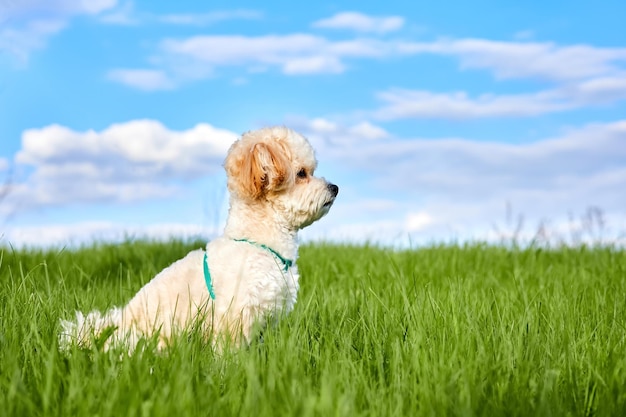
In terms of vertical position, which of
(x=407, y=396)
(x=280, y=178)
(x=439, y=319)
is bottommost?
(x=407, y=396)

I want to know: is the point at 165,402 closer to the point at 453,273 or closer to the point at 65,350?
Result: the point at 65,350

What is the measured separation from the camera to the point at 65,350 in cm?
429

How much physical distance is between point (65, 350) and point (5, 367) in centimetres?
44

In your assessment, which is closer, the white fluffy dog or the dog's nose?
the white fluffy dog

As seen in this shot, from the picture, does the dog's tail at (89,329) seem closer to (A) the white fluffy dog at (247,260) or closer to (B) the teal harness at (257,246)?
(A) the white fluffy dog at (247,260)

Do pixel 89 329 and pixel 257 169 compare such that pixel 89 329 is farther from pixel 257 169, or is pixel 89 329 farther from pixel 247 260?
pixel 257 169

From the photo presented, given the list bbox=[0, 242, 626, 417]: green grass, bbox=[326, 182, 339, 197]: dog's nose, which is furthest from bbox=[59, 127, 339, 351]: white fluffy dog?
bbox=[0, 242, 626, 417]: green grass

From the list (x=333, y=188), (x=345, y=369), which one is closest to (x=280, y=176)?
(x=333, y=188)

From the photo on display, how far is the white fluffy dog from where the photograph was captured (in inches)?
187

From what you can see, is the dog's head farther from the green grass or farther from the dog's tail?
the dog's tail

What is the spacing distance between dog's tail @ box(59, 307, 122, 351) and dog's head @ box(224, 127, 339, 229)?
1269mm

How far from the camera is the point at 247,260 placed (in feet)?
16.2

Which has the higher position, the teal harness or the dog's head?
the dog's head

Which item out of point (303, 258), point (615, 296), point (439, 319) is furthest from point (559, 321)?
point (303, 258)
